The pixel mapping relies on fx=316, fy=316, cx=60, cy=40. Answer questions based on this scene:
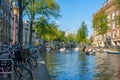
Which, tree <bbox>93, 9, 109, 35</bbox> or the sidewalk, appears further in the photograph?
tree <bbox>93, 9, 109, 35</bbox>

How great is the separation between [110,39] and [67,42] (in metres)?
48.7

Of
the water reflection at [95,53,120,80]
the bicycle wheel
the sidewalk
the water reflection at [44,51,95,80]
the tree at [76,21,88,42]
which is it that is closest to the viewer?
the bicycle wheel

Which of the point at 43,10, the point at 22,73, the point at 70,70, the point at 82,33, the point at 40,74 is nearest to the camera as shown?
the point at 22,73

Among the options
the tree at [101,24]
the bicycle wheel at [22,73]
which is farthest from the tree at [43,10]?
the bicycle wheel at [22,73]

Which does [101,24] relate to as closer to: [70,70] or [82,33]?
[82,33]

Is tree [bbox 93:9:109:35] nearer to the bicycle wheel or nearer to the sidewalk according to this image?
the sidewalk

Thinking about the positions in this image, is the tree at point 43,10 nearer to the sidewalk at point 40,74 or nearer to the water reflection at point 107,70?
the water reflection at point 107,70

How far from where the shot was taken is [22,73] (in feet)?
42.0

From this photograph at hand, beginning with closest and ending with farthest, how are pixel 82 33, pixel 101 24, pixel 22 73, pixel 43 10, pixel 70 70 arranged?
pixel 22 73 → pixel 70 70 → pixel 43 10 → pixel 101 24 → pixel 82 33

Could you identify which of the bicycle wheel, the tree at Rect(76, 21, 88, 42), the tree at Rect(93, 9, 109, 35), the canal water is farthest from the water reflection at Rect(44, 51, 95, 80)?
the tree at Rect(76, 21, 88, 42)

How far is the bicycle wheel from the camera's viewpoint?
12462mm

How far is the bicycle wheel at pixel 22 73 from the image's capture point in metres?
12.5

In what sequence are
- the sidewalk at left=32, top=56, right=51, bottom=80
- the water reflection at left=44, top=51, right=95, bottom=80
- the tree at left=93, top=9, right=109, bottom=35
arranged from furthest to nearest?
the tree at left=93, top=9, right=109, bottom=35, the water reflection at left=44, top=51, right=95, bottom=80, the sidewalk at left=32, top=56, right=51, bottom=80

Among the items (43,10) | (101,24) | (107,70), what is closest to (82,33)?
(101,24)
